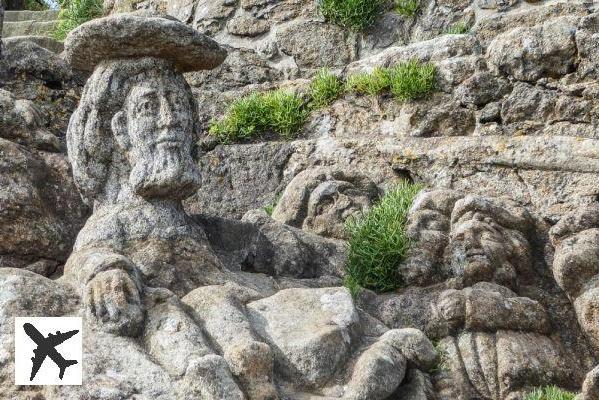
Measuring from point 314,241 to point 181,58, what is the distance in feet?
3.73

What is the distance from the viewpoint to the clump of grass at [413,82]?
21.2 feet

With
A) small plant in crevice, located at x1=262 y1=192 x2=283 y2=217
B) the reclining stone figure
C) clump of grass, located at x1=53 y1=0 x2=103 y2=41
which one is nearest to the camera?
the reclining stone figure

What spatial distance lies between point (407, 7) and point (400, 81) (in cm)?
155

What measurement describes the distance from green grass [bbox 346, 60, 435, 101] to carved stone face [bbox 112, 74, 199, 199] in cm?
198

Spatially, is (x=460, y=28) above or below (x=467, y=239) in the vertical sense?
above

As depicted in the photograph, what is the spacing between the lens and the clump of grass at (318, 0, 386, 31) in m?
7.91

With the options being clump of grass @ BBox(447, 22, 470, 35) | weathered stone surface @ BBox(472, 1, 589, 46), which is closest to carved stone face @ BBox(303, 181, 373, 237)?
Answer: weathered stone surface @ BBox(472, 1, 589, 46)

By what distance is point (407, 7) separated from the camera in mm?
7867

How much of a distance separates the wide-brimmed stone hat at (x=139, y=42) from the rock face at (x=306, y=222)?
0.01 meters

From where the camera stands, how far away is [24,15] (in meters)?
10.6

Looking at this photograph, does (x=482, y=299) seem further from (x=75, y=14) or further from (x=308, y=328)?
(x=75, y=14)

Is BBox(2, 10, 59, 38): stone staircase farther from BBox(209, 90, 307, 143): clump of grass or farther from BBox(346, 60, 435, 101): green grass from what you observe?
BBox(346, 60, 435, 101): green grass

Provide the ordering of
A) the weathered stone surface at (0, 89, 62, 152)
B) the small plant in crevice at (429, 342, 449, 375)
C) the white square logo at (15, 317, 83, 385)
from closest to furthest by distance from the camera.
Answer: the white square logo at (15, 317, 83, 385)
the small plant in crevice at (429, 342, 449, 375)
the weathered stone surface at (0, 89, 62, 152)

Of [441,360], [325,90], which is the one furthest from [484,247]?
[325,90]
